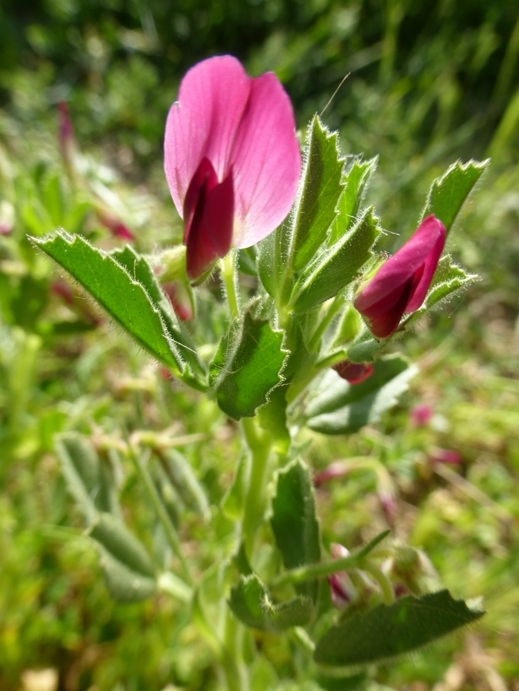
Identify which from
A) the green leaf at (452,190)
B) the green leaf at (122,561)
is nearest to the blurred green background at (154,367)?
the green leaf at (452,190)

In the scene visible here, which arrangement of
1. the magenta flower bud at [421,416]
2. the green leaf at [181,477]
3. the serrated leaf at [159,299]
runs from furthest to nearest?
1. the magenta flower bud at [421,416]
2. the green leaf at [181,477]
3. the serrated leaf at [159,299]

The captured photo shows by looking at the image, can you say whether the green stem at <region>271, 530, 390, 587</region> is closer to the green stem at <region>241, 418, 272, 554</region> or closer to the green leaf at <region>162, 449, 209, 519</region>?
the green stem at <region>241, 418, 272, 554</region>

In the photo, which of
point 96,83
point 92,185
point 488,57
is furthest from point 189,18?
point 92,185

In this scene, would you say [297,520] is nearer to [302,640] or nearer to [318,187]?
[302,640]

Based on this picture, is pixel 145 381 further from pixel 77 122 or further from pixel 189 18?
pixel 189 18

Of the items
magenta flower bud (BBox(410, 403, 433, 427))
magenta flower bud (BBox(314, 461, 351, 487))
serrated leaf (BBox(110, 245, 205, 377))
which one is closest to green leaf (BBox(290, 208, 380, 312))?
serrated leaf (BBox(110, 245, 205, 377))

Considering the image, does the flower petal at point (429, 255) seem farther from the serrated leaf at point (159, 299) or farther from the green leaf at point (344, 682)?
the green leaf at point (344, 682)
